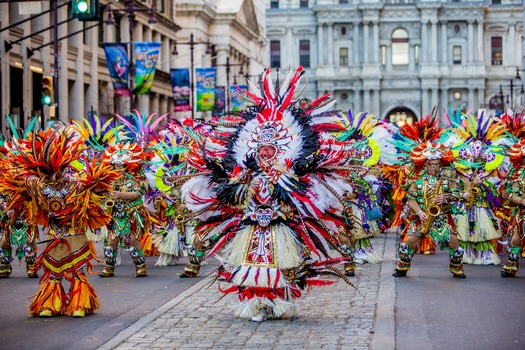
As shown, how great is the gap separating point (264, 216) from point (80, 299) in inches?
86.0

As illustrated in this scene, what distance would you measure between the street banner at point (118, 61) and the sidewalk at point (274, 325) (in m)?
22.4

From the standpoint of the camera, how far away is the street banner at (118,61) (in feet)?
119

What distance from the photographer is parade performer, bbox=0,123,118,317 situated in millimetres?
12188

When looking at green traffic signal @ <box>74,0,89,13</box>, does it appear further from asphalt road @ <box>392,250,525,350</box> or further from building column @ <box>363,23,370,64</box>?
building column @ <box>363,23,370,64</box>

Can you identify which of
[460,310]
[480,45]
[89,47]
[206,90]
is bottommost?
[460,310]

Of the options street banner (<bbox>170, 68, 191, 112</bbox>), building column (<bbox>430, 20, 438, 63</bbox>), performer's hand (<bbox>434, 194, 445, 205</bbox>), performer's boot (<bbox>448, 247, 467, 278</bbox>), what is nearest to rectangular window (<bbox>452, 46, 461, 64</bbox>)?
building column (<bbox>430, 20, 438, 63</bbox>)

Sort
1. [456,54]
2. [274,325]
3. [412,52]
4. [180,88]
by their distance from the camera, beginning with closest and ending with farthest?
1. [274,325]
2. [180,88]
3. [456,54]
4. [412,52]

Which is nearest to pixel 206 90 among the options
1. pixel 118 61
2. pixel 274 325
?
pixel 118 61

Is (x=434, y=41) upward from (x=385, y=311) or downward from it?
upward

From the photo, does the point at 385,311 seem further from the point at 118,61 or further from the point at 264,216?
the point at 118,61

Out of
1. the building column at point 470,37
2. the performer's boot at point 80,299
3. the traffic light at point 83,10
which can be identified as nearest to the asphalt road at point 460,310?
the performer's boot at point 80,299

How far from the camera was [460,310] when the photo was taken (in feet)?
42.1

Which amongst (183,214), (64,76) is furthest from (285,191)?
(64,76)

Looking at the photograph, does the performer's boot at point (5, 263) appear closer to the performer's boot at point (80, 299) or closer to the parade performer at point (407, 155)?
the performer's boot at point (80, 299)
